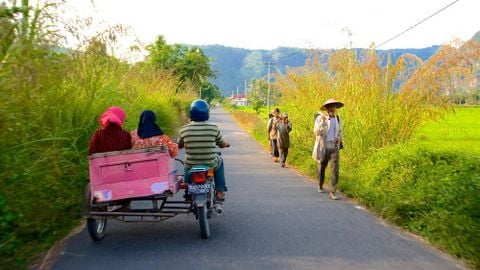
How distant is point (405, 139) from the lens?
12.3 meters

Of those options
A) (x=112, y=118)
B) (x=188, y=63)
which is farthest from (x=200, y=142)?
(x=188, y=63)

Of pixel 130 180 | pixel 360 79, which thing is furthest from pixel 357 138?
pixel 130 180

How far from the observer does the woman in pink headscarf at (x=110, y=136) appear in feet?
22.4

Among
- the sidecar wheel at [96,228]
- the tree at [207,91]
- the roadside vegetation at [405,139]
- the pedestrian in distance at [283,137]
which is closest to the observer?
the sidecar wheel at [96,228]

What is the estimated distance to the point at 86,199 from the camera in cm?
639

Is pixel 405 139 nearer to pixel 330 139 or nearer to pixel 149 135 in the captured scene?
pixel 330 139

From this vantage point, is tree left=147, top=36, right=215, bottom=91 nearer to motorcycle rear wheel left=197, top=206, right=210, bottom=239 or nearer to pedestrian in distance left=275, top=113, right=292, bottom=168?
pedestrian in distance left=275, top=113, right=292, bottom=168

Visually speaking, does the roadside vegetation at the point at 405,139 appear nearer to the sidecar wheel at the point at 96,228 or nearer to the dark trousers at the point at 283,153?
the dark trousers at the point at 283,153

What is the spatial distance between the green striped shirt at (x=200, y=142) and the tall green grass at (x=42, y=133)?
5.46ft

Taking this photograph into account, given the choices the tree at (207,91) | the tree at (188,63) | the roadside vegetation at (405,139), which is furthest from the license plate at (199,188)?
the tree at (207,91)

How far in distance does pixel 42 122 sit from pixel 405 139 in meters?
8.26

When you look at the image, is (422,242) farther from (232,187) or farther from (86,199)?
(232,187)

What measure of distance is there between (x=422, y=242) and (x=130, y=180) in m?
→ 3.86

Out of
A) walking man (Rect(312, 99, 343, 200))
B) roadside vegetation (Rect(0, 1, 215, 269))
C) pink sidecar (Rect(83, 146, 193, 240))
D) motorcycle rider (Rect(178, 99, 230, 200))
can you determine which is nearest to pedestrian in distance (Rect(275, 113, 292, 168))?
walking man (Rect(312, 99, 343, 200))
